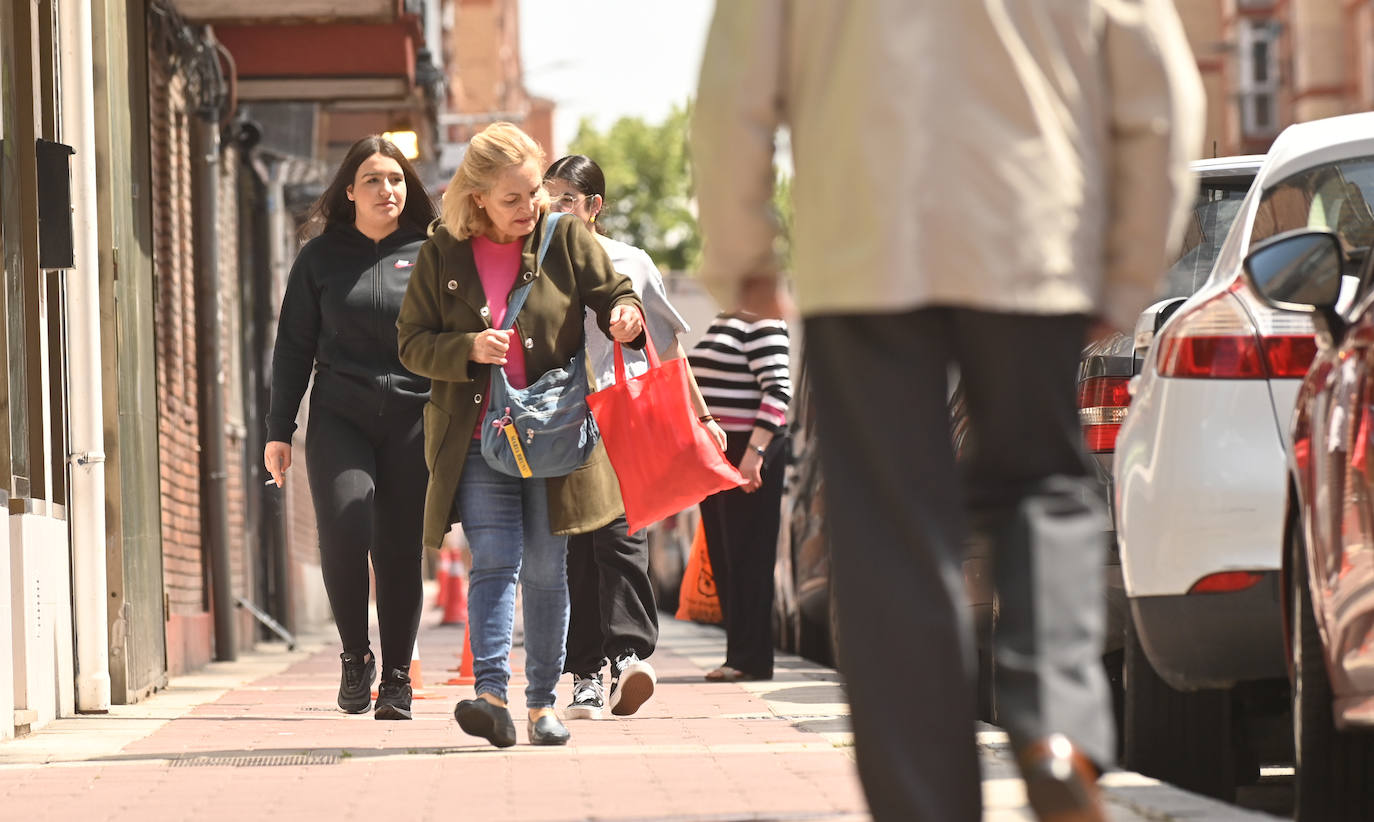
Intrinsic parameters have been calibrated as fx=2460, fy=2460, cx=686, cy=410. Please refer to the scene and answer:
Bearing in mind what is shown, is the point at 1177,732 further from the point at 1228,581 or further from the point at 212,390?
the point at 212,390

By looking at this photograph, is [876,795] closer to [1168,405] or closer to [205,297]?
[1168,405]

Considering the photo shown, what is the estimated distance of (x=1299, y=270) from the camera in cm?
525

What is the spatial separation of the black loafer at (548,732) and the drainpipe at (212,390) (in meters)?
7.96

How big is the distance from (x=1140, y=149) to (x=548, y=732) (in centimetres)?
369

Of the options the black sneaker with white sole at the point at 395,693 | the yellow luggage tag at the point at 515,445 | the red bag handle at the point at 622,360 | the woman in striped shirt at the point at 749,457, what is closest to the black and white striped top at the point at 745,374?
the woman in striped shirt at the point at 749,457

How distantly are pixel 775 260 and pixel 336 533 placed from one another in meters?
4.73

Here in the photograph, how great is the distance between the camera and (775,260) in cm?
403

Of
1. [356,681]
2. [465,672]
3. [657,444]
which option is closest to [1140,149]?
[657,444]

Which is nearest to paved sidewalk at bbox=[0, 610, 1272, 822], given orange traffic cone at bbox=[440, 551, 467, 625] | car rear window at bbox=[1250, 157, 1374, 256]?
car rear window at bbox=[1250, 157, 1374, 256]

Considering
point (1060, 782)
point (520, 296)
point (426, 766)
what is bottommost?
point (426, 766)

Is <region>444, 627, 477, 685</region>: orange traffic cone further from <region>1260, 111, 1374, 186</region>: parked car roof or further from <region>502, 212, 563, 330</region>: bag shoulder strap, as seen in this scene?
<region>1260, 111, 1374, 186</region>: parked car roof

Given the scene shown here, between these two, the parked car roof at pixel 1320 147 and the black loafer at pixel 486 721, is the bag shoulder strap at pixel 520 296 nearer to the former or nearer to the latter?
the black loafer at pixel 486 721

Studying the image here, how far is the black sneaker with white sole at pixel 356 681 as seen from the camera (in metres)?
8.78

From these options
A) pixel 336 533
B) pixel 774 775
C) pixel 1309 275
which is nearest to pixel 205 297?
pixel 336 533
